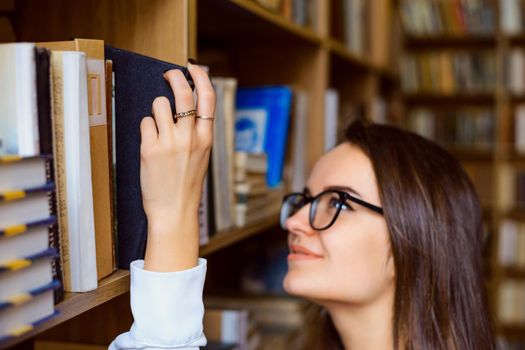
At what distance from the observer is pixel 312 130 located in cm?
183

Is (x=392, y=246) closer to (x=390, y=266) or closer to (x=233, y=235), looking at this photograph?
(x=390, y=266)

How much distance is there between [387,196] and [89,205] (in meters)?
0.66

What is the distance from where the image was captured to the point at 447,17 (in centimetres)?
429

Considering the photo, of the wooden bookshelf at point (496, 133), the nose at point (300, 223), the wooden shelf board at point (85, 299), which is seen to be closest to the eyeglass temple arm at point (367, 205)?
the nose at point (300, 223)

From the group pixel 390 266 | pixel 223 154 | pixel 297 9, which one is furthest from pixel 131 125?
pixel 297 9

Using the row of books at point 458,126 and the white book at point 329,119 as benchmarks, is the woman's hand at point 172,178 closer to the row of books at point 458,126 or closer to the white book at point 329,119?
the white book at point 329,119

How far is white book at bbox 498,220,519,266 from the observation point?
4141mm

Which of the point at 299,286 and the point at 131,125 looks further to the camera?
the point at 299,286

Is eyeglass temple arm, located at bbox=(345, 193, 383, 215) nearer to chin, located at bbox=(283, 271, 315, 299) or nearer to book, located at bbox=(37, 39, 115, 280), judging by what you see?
chin, located at bbox=(283, 271, 315, 299)

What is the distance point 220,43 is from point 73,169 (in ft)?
3.65

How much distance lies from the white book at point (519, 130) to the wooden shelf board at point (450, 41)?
20.8 inches

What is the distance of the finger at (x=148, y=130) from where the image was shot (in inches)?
32.1

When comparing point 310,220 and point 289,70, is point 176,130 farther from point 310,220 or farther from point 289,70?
point 289,70

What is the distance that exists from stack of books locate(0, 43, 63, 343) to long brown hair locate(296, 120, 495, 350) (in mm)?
739
